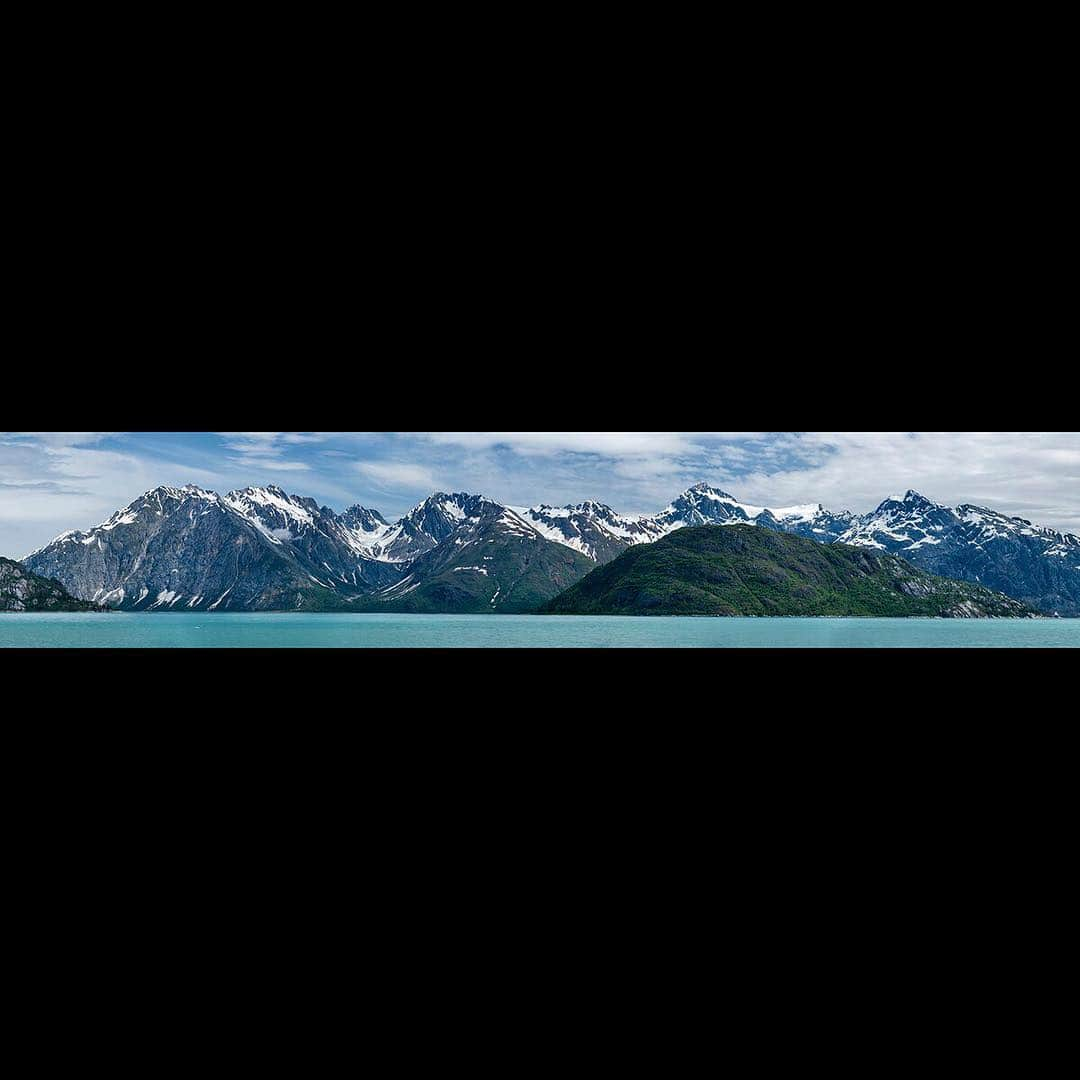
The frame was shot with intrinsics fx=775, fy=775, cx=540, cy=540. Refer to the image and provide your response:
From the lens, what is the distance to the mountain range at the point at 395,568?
13850cm

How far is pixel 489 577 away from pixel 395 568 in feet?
174

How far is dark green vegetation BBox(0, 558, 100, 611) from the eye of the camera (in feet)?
228

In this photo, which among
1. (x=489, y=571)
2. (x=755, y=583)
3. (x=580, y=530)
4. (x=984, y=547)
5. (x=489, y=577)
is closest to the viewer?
(x=755, y=583)

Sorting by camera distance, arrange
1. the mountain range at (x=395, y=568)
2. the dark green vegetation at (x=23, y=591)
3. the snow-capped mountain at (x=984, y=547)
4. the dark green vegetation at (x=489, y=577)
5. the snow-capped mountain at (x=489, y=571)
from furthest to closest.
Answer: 1. the mountain range at (x=395, y=568)
2. the snow-capped mountain at (x=489, y=571)
3. the snow-capped mountain at (x=984, y=547)
4. the dark green vegetation at (x=489, y=577)
5. the dark green vegetation at (x=23, y=591)

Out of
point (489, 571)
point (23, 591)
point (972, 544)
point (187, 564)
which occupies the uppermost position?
point (23, 591)

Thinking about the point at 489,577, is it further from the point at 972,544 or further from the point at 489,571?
the point at 972,544

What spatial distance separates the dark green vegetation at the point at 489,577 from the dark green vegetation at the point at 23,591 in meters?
59.8

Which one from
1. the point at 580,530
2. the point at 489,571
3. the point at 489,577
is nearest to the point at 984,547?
the point at 580,530

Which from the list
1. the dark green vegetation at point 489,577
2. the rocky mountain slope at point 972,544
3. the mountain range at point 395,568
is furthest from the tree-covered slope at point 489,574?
the rocky mountain slope at point 972,544

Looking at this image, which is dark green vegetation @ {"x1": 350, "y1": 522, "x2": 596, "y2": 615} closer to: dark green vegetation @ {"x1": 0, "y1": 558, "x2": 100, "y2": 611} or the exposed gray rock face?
the exposed gray rock face

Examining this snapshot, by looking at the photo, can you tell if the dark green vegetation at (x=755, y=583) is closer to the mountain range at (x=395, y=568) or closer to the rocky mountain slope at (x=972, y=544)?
the rocky mountain slope at (x=972, y=544)

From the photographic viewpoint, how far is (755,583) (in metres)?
92.1

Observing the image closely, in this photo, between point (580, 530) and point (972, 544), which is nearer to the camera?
point (972, 544)
